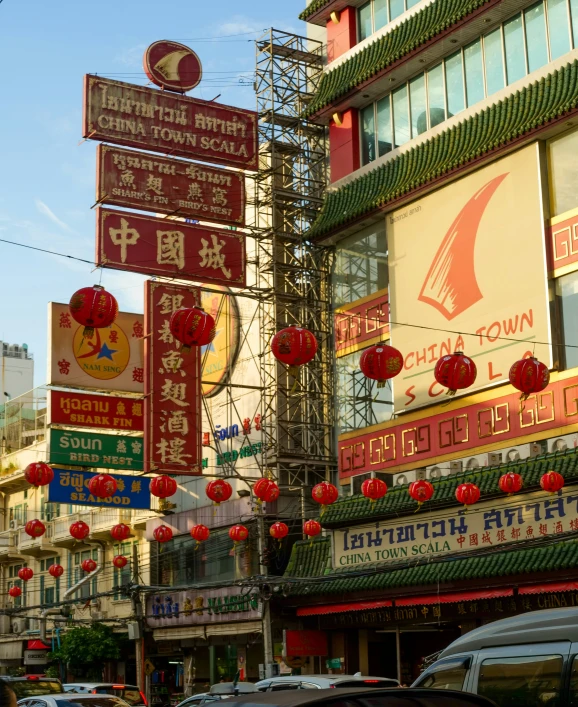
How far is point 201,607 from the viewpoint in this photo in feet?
109

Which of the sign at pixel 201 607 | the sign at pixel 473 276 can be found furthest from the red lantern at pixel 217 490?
the sign at pixel 201 607

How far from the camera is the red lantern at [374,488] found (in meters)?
24.0

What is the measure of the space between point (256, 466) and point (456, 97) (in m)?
12.1

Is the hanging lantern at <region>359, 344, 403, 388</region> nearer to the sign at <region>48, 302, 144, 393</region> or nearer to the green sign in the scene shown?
the green sign

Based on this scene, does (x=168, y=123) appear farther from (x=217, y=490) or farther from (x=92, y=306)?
(x=92, y=306)

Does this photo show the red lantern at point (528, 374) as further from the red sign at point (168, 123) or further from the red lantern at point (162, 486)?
the red sign at point (168, 123)

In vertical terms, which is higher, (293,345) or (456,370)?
(293,345)

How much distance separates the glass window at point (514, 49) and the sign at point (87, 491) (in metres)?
13.3

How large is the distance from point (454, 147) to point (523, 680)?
776 inches

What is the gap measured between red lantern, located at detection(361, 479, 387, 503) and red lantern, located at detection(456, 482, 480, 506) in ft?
7.27

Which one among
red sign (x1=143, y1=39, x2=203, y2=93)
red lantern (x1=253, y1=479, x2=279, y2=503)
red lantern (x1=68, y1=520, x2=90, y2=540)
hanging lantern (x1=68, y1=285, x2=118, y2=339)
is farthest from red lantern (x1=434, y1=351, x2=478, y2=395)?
red lantern (x1=68, y1=520, x2=90, y2=540)

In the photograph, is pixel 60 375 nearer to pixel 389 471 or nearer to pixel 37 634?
pixel 389 471

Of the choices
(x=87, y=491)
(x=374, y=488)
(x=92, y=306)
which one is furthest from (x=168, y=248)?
(x=92, y=306)

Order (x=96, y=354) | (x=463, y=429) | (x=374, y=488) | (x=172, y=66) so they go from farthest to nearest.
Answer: (x=96, y=354)
(x=172, y=66)
(x=463, y=429)
(x=374, y=488)
